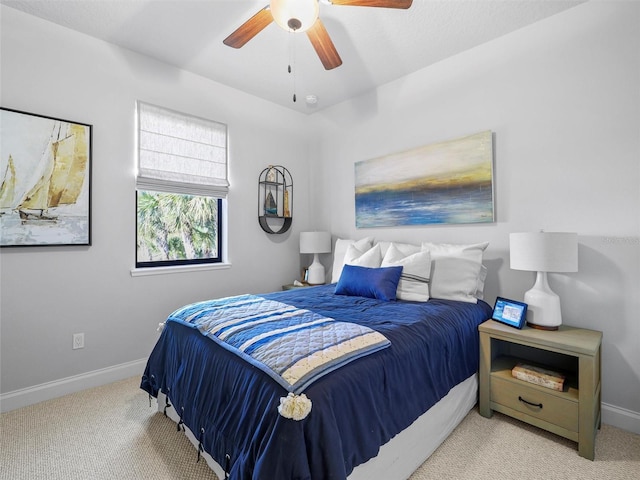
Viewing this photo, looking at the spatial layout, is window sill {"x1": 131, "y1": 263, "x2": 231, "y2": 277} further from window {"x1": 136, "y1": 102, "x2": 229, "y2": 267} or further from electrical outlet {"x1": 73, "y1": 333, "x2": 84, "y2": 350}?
electrical outlet {"x1": 73, "y1": 333, "x2": 84, "y2": 350}

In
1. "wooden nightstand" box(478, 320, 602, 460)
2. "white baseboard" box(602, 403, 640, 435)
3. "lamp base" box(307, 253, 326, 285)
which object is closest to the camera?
"wooden nightstand" box(478, 320, 602, 460)

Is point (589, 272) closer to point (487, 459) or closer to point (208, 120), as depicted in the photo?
point (487, 459)

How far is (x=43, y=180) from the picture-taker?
227 cm

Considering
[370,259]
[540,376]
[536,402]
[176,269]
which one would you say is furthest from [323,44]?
[536,402]

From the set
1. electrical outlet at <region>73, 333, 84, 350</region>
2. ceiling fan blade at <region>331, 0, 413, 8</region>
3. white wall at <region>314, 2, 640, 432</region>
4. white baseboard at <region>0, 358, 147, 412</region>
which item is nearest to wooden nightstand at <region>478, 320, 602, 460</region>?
white wall at <region>314, 2, 640, 432</region>

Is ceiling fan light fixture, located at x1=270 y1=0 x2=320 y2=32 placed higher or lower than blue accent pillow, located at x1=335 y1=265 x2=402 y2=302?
higher

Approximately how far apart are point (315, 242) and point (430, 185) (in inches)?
54.5

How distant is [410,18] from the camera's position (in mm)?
2297

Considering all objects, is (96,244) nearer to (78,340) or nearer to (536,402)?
(78,340)

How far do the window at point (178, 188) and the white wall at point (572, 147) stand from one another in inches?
86.1

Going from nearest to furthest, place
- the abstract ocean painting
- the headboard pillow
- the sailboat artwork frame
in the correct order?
the sailboat artwork frame
the abstract ocean painting
the headboard pillow

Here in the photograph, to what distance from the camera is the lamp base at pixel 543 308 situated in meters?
1.96

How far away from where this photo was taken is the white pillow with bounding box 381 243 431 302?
7.76ft

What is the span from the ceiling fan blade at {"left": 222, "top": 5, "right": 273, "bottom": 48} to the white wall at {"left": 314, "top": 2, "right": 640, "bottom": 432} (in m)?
1.77
